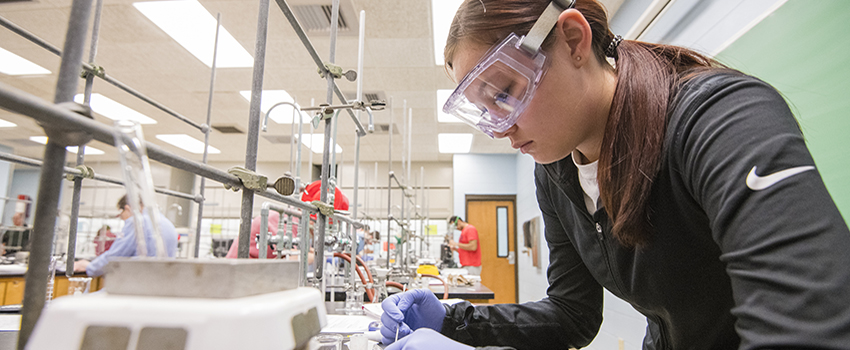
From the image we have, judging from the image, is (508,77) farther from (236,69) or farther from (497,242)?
(497,242)

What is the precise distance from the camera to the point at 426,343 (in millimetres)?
708

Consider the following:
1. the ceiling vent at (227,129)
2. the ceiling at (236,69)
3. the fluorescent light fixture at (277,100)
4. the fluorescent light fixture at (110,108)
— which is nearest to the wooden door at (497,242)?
the ceiling at (236,69)

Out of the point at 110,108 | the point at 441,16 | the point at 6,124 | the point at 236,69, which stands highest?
the point at 441,16

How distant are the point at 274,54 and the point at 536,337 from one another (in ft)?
12.4

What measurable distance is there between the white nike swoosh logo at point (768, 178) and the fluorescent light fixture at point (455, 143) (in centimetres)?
655

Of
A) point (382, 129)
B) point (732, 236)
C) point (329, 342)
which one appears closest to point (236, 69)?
point (382, 129)

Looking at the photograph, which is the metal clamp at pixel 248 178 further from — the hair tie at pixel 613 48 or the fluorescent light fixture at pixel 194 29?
the fluorescent light fixture at pixel 194 29

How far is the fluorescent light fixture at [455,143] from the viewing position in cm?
701

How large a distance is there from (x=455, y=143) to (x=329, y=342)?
6.57 metres

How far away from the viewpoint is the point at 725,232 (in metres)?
0.46

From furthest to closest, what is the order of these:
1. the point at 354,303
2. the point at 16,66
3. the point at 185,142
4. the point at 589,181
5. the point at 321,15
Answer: the point at 185,142 < the point at 16,66 < the point at 321,15 < the point at 354,303 < the point at 589,181

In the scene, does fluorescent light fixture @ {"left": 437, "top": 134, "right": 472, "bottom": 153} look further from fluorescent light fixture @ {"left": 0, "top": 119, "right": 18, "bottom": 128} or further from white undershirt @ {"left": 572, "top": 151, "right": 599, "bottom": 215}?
fluorescent light fixture @ {"left": 0, "top": 119, "right": 18, "bottom": 128}

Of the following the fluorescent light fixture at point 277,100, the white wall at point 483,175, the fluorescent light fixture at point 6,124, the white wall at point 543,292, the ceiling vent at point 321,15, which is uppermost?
the ceiling vent at point 321,15

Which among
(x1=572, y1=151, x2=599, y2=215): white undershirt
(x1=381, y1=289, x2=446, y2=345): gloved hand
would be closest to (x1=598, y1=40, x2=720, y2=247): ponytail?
(x1=572, y1=151, x2=599, y2=215): white undershirt
